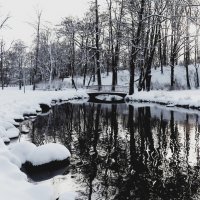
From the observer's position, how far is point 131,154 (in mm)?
11133

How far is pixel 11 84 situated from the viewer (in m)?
88.9

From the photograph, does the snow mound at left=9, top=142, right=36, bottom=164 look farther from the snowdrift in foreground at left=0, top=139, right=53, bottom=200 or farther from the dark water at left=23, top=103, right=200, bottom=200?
the snowdrift in foreground at left=0, top=139, right=53, bottom=200

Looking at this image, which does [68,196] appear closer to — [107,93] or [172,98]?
[172,98]

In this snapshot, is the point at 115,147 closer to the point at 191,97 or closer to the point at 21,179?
the point at 21,179

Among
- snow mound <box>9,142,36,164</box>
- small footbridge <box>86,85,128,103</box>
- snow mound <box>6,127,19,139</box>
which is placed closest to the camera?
snow mound <box>9,142,36,164</box>

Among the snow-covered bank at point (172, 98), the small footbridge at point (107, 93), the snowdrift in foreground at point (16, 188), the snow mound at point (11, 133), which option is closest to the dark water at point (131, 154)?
the snow mound at point (11, 133)

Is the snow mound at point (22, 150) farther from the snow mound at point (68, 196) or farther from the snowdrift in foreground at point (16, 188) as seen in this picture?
the snow mound at point (68, 196)

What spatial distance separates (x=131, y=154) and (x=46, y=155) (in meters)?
3.28

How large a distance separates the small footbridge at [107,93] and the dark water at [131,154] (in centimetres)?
1549

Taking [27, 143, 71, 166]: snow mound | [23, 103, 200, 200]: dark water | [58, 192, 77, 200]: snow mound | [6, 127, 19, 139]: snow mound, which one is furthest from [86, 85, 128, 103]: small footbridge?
[58, 192, 77, 200]: snow mound

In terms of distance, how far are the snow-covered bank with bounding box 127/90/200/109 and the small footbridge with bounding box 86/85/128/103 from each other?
1.39m

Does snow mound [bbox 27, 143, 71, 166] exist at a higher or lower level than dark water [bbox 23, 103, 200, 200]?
higher

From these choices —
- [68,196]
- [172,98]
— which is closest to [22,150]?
[68,196]

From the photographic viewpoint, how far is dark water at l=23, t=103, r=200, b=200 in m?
7.77
